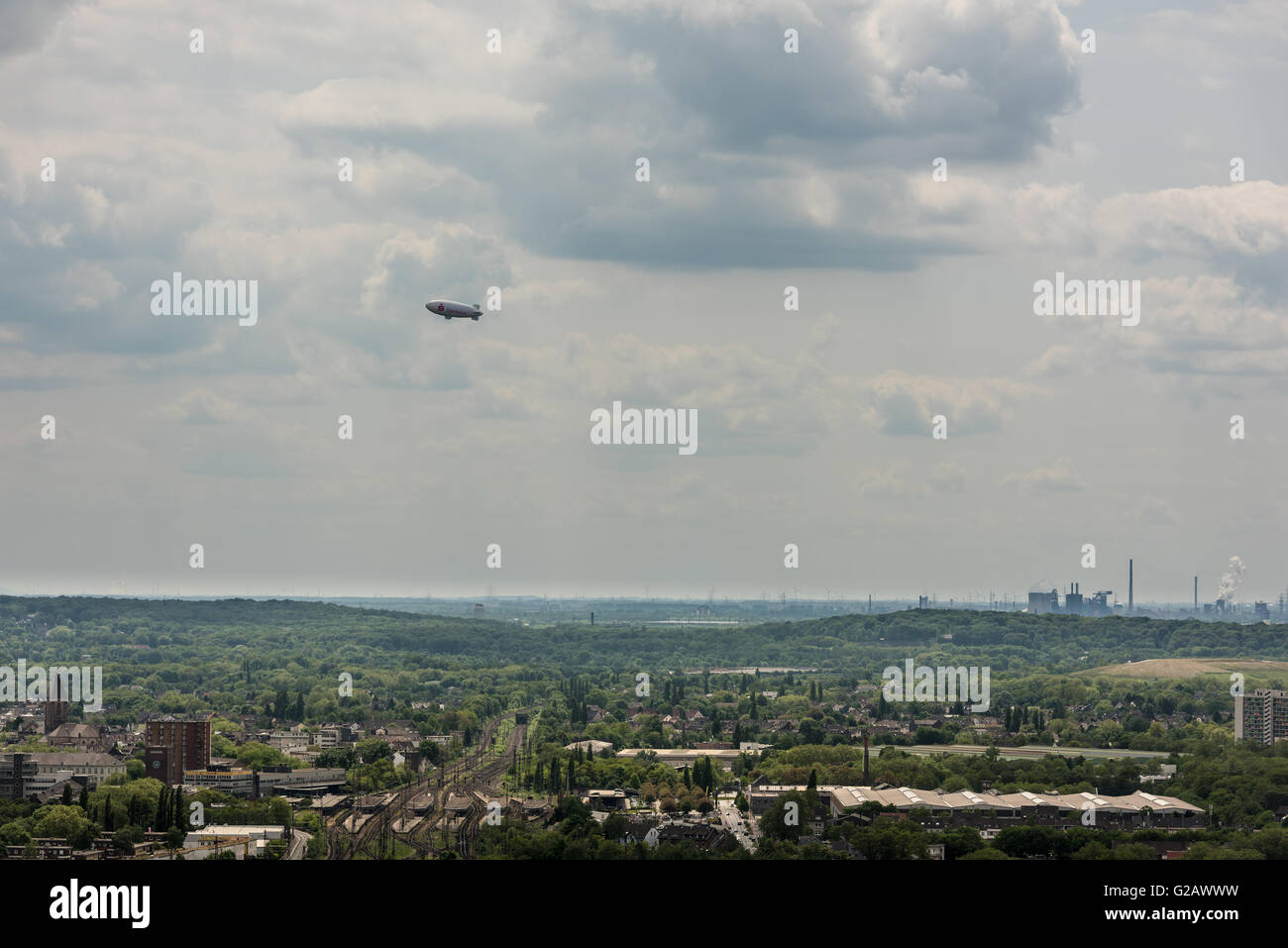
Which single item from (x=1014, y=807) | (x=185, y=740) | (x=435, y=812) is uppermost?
(x=185, y=740)

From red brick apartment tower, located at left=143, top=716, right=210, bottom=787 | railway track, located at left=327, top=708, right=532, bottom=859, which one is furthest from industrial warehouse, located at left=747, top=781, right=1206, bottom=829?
red brick apartment tower, located at left=143, top=716, right=210, bottom=787

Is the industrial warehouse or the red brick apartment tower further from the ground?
the red brick apartment tower

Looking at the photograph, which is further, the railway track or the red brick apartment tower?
the red brick apartment tower

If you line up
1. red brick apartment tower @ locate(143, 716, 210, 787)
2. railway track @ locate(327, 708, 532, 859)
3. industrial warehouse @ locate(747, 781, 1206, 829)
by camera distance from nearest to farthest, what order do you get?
railway track @ locate(327, 708, 532, 859), industrial warehouse @ locate(747, 781, 1206, 829), red brick apartment tower @ locate(143, 716, 210, 787)

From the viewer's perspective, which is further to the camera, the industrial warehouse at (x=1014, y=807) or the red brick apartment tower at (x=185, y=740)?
the red brick apartment tower at (x=185, y=740)

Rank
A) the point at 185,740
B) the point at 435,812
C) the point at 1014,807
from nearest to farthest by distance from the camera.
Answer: the point at 1014,807, the point at 435,812, the point at 185,740

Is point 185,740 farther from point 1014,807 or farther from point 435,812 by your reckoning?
point 1014,807

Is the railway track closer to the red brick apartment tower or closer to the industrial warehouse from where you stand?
the red brick apartment tower

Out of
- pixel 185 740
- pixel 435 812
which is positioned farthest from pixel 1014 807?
pixel 185 740

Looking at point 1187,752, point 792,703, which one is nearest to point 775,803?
point 1187,752

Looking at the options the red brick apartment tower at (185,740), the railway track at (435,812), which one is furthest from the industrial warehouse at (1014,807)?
the red brick apartment tower at (185,740)

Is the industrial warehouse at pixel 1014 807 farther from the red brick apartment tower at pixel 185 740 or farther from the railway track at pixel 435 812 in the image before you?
the red brick apartment tower at pixel 185 740
